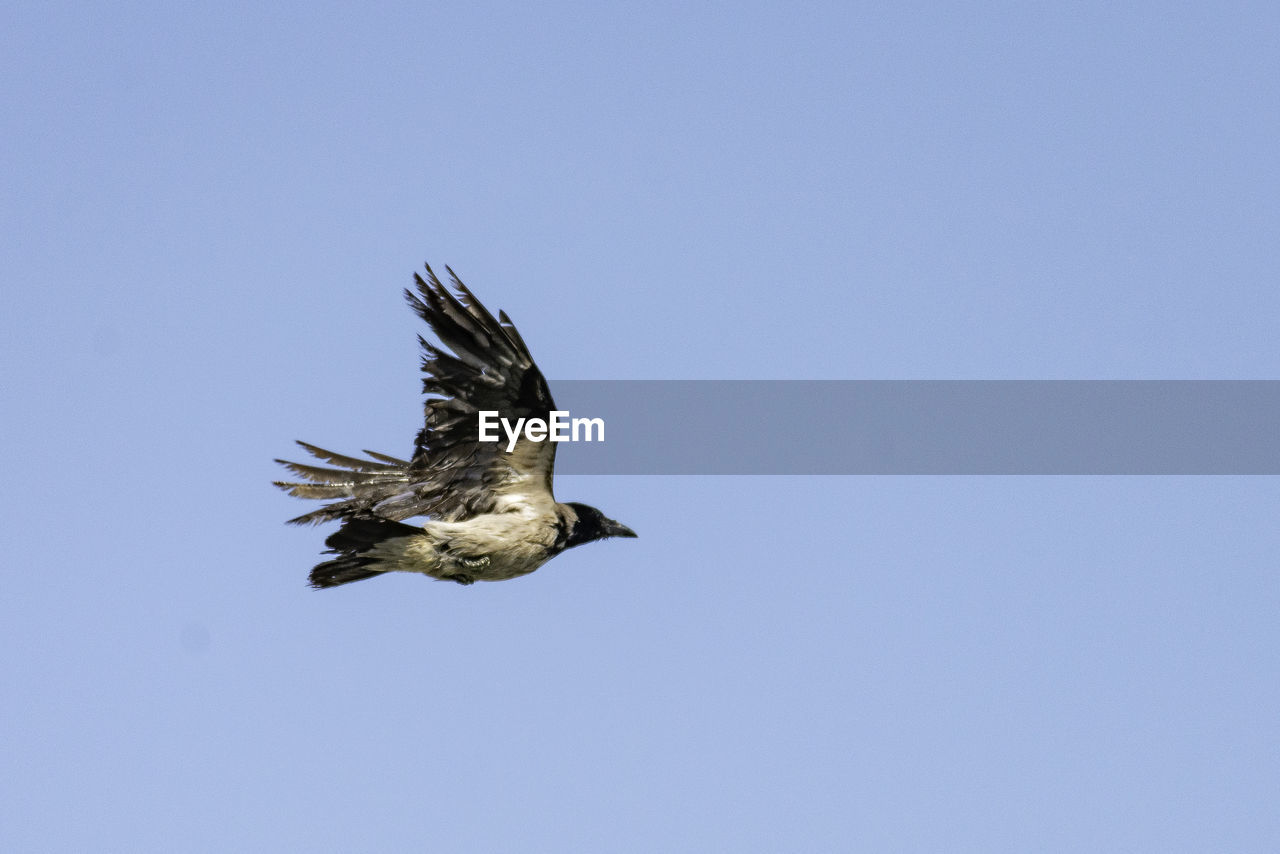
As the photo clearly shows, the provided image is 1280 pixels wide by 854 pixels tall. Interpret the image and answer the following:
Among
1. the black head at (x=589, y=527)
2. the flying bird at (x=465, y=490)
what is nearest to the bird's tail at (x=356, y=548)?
the flying bird at (x=465, y=490)

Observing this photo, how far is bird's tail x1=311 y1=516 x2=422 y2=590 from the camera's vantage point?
1093 cm

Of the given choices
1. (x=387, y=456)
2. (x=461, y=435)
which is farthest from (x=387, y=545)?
(x=387, y=456)

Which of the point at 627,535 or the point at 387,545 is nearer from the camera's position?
the point at 387,545

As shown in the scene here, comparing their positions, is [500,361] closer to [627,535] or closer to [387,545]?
[387,545]

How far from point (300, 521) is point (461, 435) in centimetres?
133

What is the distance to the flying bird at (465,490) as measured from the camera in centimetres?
1106

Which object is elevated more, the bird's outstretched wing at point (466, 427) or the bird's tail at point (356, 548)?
the bird's outstretched wing at point (466, 427)

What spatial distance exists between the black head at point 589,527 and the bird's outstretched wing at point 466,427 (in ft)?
1.17

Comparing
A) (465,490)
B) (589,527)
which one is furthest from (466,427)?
(589,527)

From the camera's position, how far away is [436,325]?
36.6ft

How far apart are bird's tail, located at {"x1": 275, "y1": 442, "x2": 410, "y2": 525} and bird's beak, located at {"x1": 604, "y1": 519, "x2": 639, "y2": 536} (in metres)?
1.50

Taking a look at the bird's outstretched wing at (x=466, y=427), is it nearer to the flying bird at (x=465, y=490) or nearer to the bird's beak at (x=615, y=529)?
the flying bird at (x=465, y=490)

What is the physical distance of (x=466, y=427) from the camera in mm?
11555

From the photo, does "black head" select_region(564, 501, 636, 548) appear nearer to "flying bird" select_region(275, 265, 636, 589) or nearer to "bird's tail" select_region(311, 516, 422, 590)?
"flying bird" select_region(275, 265, 636, 589)
